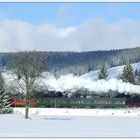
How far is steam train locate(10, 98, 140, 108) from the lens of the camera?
66750mm

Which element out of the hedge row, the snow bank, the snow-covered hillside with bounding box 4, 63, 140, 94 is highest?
the snow-covered hillside with bounding box 4, 63, 140, 94

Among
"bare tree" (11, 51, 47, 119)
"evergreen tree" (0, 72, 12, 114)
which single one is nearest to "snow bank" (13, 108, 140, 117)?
"evergreen tree" (0, 72, 12, 114)

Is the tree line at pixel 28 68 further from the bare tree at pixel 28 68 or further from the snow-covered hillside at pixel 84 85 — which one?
the snow-covered hillside at pixel 84 85

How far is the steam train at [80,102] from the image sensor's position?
6675 centimetres

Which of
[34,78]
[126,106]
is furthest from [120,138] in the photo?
[126,106]

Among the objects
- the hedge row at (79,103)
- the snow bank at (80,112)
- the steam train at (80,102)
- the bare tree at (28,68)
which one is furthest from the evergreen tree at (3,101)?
the bare tree at (28,68)

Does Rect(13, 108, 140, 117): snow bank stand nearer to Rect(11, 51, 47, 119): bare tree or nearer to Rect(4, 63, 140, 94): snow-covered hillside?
Rect(4, 63, 140, 94): snow-covered hillside

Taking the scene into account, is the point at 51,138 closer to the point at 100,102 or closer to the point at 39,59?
the point at 39,59

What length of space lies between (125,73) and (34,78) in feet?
121

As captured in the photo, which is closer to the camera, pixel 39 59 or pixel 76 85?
pixel 39 59

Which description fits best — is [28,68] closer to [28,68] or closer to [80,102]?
[28,68]

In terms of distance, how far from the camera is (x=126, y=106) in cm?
6656

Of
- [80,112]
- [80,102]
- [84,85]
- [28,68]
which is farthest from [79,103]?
[28,68]

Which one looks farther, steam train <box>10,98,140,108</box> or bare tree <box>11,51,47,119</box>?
steam train <box>10,98,140,108</box>
